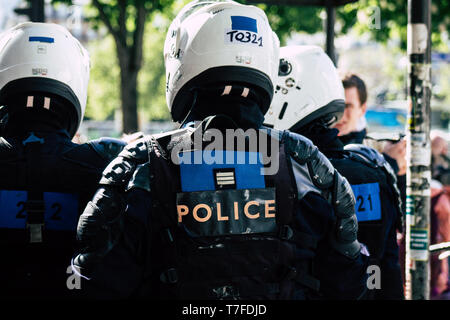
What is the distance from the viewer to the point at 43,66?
130 inches

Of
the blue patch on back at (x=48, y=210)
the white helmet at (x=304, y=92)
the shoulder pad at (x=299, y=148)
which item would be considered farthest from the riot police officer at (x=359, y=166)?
the blue patch on back at (x=48, y=210)

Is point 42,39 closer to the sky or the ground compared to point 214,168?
closer to the sky

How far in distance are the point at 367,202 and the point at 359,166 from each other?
19cm

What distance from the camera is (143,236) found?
2271 mm

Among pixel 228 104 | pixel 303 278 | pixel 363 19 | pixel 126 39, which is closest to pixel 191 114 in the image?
pixel 228 104

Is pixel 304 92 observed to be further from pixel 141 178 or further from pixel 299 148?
pixel 141 178

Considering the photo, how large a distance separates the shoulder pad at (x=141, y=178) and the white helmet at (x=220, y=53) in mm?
458

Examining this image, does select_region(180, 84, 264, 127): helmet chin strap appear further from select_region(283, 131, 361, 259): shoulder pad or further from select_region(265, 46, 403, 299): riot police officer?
select_region(265, 46, 403, 299): riot police officer

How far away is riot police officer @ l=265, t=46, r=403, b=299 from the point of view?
10.8 feet

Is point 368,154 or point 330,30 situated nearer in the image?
point 368,154

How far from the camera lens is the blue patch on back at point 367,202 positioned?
3294mm

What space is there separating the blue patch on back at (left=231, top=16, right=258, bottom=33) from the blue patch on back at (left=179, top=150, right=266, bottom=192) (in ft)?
1.89

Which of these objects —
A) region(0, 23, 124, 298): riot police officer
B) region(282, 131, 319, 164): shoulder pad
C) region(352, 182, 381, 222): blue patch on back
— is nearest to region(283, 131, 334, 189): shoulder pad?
region(282, 131, 319, 164): shoulder pad
